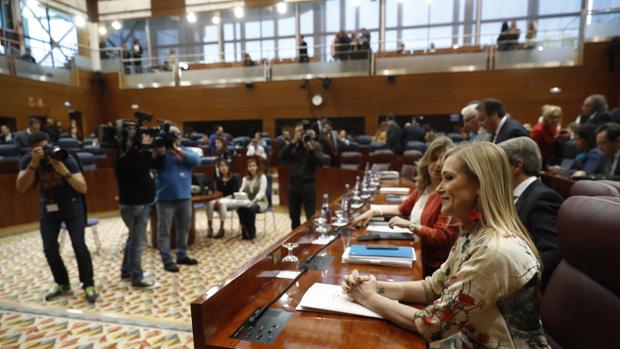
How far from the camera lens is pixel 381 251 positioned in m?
1.66

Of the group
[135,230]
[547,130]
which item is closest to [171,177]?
[135,230]

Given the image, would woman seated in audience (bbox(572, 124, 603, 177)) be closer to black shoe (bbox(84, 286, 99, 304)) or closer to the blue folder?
the blue folder

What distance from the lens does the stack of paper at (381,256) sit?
1.55 meters

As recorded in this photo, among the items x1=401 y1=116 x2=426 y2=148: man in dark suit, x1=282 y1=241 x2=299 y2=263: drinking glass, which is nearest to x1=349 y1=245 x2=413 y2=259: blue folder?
x1=282 y1=241 x2=299 y2=263: drinking glass

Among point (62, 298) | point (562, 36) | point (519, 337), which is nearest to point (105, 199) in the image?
point (62, 298)

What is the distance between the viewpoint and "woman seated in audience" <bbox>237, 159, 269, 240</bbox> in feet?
15.9

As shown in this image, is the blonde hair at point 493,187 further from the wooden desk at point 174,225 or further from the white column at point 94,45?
the white column at point 94,45

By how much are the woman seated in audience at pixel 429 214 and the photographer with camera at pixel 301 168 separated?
1.77 m

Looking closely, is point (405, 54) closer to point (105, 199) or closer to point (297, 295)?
point (105, 199)

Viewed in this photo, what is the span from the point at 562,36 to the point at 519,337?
11.0 metres

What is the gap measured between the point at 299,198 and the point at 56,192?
91.8 inches

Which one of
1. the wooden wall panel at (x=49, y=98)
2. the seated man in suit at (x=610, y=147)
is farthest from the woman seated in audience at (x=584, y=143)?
the wooden wall panel at (x=49, y=98)

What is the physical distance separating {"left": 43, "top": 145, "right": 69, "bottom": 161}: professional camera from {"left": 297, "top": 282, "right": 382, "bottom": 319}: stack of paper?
2.44m

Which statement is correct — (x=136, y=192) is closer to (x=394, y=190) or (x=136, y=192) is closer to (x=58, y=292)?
(x=58, y=292)
